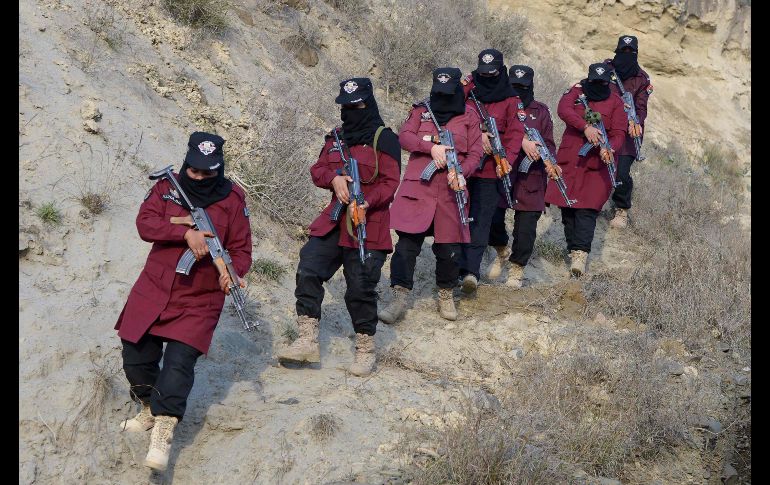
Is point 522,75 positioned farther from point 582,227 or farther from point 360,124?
point 360,124

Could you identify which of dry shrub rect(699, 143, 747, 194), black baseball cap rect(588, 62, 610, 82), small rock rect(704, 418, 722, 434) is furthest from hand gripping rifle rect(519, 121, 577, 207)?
dry shrub rect(699, 143, 747, 194)

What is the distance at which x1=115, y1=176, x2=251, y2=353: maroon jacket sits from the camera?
4.66 meters

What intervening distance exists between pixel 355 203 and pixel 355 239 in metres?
0.29

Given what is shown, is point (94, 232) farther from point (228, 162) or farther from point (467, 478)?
point (467, 478)

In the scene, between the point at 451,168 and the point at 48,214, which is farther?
the point at 451,168

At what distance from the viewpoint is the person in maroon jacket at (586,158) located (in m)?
8.70

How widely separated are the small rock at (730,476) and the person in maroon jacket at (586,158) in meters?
3.54

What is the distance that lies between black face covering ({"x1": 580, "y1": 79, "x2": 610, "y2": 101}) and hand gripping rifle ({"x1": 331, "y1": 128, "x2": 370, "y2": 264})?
3762mm

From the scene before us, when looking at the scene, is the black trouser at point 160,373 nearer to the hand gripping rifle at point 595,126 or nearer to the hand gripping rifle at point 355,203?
the hand gripping rifle at point 355,203

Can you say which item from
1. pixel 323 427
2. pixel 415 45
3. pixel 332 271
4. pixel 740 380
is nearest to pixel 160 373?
pixel 323 427

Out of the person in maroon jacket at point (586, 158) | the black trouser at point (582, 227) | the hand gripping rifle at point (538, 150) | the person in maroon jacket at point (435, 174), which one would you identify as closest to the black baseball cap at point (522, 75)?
the hand gripping rifle at point (538, 150)

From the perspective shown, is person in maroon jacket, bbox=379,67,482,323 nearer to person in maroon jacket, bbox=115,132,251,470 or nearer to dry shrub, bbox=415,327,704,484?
dry shrub, bbox=415,327,704,484

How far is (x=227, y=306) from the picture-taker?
653 cm

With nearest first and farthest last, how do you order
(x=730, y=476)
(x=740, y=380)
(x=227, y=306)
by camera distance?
(x=730, y=476) < (x=227, y=306) < (x=740, y=380)
